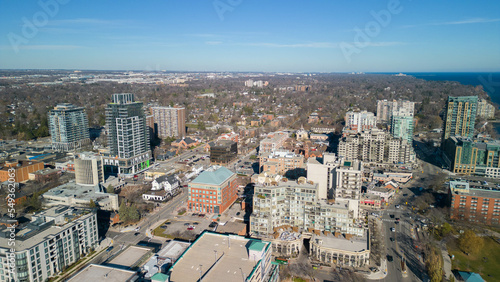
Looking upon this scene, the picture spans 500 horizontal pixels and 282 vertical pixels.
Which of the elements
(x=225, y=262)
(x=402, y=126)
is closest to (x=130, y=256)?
(x=225, y=262)

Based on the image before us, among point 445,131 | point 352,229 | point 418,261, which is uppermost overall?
point 445,131

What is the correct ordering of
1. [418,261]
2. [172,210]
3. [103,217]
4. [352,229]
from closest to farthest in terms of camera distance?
[418,261] → [352,229] → [103,217] → [172,210]

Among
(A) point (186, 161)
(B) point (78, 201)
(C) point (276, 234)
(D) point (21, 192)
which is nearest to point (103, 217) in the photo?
(B) point (78, 201)

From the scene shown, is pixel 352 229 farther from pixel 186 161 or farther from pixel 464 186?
pixel 186 161

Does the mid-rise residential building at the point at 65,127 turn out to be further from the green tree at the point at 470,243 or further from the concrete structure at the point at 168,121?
the green tree at the point at 470,243

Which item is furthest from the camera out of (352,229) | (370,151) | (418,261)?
(370,151)

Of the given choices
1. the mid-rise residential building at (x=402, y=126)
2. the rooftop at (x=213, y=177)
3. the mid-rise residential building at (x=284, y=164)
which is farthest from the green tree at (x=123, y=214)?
the mid-rise residential building at (x=402, y=126)

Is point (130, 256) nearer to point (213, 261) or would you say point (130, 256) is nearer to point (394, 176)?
point (213, 261)
